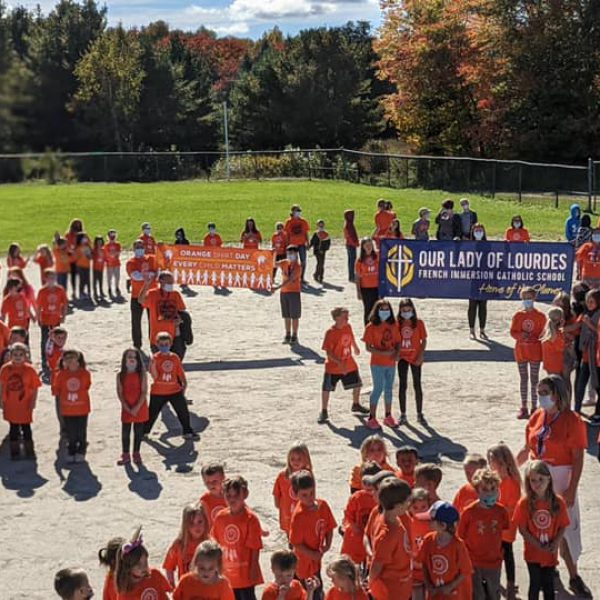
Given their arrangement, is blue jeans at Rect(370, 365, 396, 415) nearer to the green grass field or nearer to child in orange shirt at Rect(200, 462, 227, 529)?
child in orange shirt at Rect(200, 462, 227, 529)

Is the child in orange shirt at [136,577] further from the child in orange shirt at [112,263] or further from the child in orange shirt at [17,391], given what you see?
the child in orange shirt at [112,263]

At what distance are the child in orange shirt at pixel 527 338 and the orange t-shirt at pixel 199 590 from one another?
26.3ft

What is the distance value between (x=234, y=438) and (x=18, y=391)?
284 centimetres

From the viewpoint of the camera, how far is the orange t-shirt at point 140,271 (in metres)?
18.7

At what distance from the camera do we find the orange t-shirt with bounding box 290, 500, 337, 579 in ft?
27.0

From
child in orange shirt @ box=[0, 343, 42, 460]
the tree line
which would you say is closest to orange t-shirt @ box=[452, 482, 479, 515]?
child in orange shirt @ box=[0, 343, 42, 460]

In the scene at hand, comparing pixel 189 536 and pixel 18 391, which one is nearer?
pixel 189 536

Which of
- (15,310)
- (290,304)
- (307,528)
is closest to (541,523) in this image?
(307,528)

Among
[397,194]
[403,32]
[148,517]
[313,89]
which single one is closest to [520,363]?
[148,517]

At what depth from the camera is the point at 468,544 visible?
27.0ft

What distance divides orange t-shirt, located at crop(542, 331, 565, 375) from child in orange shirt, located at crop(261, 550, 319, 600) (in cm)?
731

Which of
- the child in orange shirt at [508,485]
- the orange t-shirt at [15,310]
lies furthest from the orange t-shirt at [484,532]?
the orange t-shirt at [15,310]

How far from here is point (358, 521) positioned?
846 cm

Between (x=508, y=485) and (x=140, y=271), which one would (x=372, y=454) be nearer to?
(x=508, y=485)
